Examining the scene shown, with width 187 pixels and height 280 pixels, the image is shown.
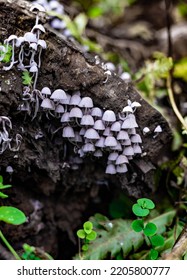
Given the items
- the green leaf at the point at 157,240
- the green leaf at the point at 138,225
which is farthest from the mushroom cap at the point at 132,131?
the green leaf at the point at 157,240

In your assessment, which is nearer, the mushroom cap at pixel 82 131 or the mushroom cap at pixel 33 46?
the mushroom cap at pixel 33 46

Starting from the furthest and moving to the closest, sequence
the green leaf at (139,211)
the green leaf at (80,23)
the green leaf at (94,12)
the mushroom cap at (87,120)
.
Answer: the green leaf at (94,12) → the green leaf at (80,23) → the mushroom cap at (87,120) → the green leaf at (139,211)

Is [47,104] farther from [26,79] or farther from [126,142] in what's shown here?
[126,142]

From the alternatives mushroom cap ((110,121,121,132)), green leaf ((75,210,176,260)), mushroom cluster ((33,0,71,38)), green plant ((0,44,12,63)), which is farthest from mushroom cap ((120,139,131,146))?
mushroom cluster ((33,0,71,38))

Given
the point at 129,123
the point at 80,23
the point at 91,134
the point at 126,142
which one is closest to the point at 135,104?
the point at 129,123

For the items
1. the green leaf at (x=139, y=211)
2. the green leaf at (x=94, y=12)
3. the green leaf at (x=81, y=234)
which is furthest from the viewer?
the green leaf at (x=94, y=12)

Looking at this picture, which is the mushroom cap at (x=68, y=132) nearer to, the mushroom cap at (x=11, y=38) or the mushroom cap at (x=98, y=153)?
the mushroom cap at (x=98, y=153)

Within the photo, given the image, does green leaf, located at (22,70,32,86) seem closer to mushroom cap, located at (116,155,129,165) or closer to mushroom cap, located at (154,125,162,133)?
mushroom cap, located at (116,155,129,165)
